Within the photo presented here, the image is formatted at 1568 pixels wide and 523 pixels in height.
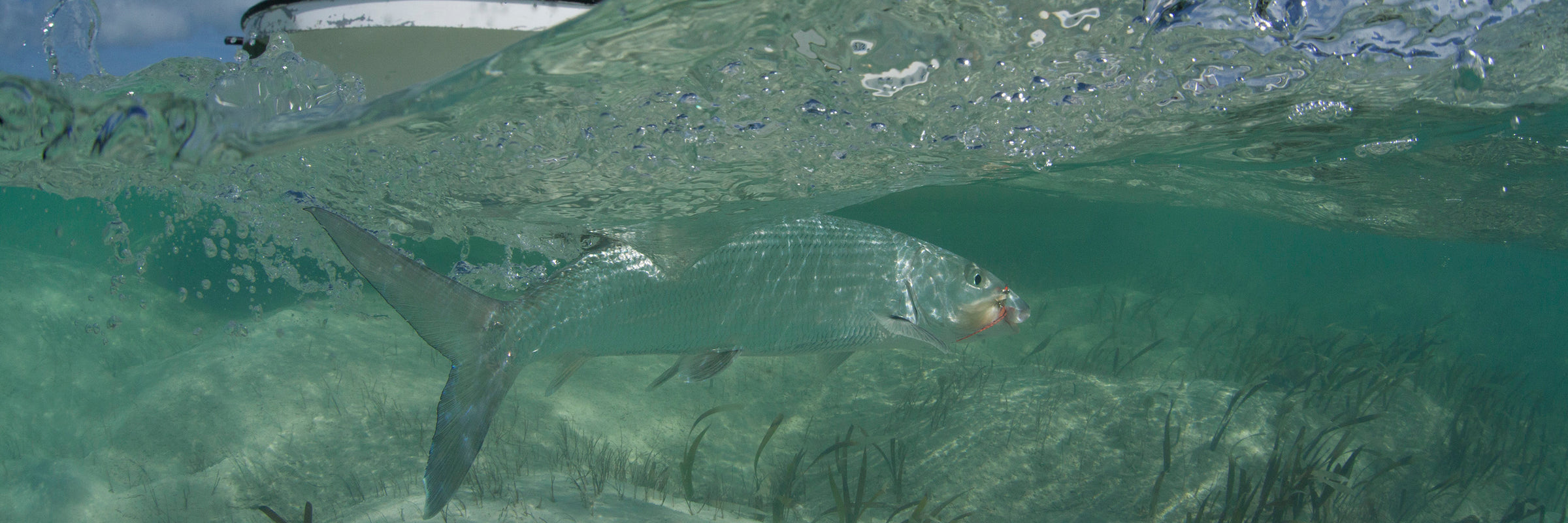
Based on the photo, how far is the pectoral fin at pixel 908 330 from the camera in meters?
3.52

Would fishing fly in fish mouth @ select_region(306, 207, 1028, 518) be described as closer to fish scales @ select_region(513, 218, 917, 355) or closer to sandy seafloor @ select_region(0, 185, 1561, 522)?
fish scales @ select_region(513, 218, 917, 355)

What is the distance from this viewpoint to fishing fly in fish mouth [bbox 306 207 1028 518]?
306cm

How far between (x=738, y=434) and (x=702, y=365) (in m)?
6.22

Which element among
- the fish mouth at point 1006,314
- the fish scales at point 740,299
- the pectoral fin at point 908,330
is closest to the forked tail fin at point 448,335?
the fish scales at point 740,299

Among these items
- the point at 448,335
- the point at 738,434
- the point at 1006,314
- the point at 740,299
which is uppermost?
the point at 448,335

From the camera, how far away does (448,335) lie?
3262 millimetres

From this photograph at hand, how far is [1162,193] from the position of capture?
19.6 meters

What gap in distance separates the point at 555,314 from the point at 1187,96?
678cm

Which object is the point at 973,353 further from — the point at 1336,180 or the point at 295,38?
the point at 295,38

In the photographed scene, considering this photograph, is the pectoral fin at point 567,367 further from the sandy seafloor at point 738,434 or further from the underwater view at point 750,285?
the sandy seafloor at point 738,434

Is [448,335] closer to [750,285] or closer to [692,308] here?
[692,308]

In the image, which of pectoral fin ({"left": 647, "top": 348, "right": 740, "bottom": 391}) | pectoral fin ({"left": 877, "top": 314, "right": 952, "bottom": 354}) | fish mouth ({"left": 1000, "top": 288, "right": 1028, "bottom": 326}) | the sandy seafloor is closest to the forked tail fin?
pectoral fin ({"left": 647, "top": 348, "right": 740, "bottom": 391})

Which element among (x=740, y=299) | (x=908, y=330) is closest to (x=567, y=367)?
(x=740, y=299)

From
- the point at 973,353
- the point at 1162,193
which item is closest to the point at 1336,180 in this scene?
the point at 1162,193
